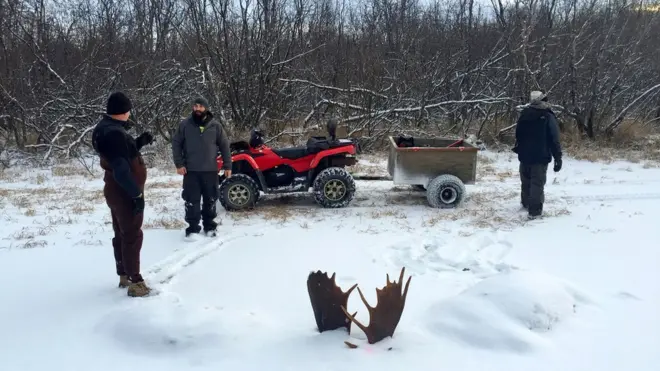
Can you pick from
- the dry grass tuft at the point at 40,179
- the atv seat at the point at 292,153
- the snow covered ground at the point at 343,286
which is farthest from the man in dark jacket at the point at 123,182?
the dry grass tuft at the point at 40,179

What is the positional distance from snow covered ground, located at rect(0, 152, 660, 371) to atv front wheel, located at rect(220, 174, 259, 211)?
0.61ft

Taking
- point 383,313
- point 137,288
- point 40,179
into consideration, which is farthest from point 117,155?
point 40,179

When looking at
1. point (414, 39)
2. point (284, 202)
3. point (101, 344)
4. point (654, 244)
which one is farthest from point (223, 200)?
point (414, 39)

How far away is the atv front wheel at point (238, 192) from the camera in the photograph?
6.21m

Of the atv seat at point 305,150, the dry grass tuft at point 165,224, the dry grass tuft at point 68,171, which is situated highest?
the atv seat at point 305,150

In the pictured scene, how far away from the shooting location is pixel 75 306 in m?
3.66

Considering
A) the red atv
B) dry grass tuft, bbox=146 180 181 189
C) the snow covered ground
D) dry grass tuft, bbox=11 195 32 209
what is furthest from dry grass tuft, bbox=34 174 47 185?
the red atv

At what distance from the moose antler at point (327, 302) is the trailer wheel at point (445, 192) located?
3391mm

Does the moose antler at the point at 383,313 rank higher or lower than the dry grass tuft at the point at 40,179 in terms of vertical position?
lower

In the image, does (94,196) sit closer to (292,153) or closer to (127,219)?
(292,153)

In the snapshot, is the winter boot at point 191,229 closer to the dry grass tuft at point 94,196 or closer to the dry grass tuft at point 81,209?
the dry grass tuft at point 81,209

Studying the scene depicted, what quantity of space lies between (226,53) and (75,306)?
28.9ft

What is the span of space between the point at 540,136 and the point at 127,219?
174 inches

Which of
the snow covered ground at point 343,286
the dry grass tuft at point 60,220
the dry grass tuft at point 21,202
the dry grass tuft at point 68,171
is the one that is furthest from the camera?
the dry grass tuft at point 68,171
